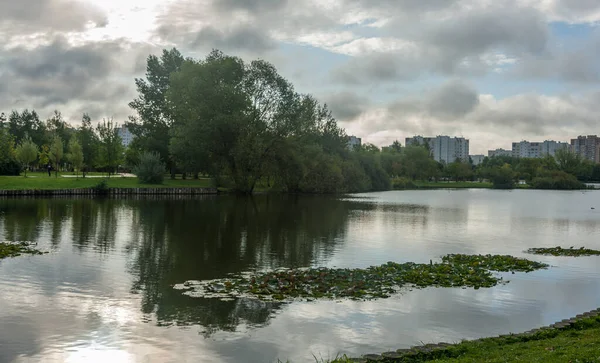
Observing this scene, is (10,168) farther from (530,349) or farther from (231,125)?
(530,349)

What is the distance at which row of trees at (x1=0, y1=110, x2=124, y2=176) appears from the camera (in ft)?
281

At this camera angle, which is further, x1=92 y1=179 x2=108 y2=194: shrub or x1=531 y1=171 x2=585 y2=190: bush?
x1=531 y1=171 x2=585 y2=190: bush

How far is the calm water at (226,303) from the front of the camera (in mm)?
14477

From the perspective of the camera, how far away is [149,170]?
289 feet

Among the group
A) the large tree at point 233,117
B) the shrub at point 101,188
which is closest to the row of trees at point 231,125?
the large tree at point 233,117

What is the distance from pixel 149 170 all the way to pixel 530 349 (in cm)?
8213

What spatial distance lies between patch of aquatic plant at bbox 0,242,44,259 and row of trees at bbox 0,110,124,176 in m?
61.0

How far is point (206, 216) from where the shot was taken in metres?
51.0

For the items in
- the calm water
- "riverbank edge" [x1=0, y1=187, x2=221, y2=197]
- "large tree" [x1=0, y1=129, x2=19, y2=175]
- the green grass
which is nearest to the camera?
the calm water

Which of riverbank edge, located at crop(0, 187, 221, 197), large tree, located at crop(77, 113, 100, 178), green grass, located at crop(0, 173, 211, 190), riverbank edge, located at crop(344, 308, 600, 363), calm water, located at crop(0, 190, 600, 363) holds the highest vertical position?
large tree, located at crop(77, 113, 100, 178)

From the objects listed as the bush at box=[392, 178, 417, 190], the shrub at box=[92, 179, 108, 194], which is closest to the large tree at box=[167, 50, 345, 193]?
the shrub at box=[92, 179, 108, 194]

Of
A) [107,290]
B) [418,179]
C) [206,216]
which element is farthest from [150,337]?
[418,179]

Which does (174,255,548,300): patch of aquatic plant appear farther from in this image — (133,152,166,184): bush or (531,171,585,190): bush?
(531,171,585,190): bush

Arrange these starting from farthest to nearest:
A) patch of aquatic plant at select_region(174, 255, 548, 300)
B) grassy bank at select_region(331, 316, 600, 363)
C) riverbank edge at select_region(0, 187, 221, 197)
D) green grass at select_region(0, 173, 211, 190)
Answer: green grass at select_region(0, 173, 211, 190)
riverbank edge at select_region(0, 187, 221, 197)
patch of aquatic plant at select_region(174, 255, 548, 300)
grassy bank at select_region(331, 316, 600, 363)
